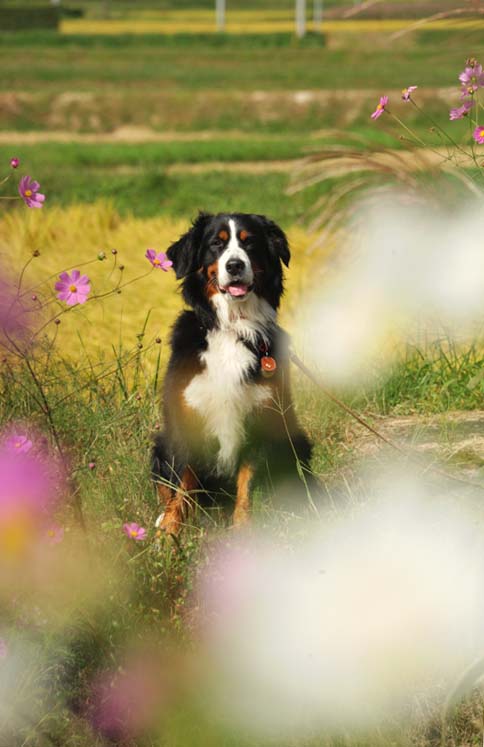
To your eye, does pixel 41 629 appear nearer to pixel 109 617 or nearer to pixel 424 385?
pixel 109 617

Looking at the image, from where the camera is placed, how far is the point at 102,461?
296cm

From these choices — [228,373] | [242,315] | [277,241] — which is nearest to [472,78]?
[277,241]

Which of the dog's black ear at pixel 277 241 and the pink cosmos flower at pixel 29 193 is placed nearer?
the pink cosmos flower at pixel 29 193

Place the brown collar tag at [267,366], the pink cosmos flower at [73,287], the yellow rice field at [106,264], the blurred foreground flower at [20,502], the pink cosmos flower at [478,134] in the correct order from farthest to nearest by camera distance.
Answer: the yellow rice field at [106,264] < the brown collar tag at [267,366] < the pink cosmos flower at [478,134] < the pink cosmos flower at [73,287] < the blurred foreground flower at [20,502]

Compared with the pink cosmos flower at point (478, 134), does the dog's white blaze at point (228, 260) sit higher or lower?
lower

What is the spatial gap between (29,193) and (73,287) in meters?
0.22

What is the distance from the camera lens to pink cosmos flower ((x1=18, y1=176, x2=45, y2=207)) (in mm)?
2326

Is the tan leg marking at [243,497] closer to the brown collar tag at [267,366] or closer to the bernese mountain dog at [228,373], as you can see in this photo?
the bernese mountain dog at [228,373]

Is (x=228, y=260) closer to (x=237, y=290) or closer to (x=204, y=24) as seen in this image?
(x=237, y=290)

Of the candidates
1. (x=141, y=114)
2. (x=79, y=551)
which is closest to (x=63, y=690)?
(x=79, y=551)

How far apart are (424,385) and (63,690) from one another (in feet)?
6.85

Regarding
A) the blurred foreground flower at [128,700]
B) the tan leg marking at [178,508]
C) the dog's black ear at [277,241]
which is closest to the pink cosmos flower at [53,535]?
the blurred foreground flower at [128,700]

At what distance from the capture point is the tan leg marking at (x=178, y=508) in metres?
2.95

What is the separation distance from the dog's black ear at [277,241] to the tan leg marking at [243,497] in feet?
2.08
